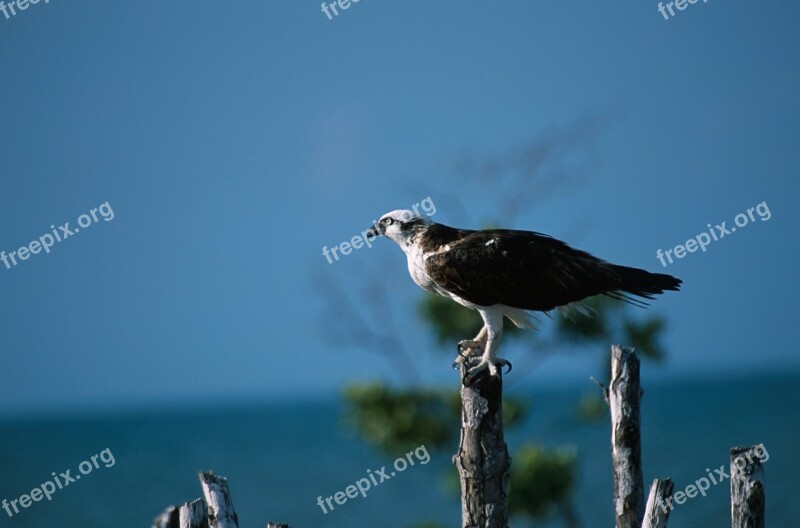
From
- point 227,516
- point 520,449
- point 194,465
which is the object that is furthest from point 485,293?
point 194,465

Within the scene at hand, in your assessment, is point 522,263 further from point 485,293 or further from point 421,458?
point 421,458

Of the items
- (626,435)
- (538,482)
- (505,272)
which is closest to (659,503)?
(626,435)

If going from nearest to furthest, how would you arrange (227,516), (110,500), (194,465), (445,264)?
(227,516) → (445,264) → (110,500) → (194,465)

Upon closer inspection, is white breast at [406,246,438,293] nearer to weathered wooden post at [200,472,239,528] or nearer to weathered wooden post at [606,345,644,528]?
weathered wooden post at [606,345,644,528]

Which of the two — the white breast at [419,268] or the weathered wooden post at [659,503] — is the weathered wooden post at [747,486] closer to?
the weathered wooden post at [659,503]

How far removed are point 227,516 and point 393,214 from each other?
3078mm

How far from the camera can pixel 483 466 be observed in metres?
6.41

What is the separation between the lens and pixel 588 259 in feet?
26.0

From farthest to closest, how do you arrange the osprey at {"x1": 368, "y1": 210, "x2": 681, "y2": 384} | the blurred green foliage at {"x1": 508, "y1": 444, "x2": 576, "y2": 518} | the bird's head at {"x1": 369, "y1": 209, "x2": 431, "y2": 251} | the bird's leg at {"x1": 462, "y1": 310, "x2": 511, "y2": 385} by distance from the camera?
the blurred green foliage at {"x1": 508, "y1": 444, "x2": 576, "y2": 518}
the bird's head at {"x1": 369, "y1": 209, "x2": 431, "y2": 251}
the osprey at {"x1": 368, "y1": 210, "x2": 681, "y2": 384}
the bird's leg at {"x1": 462, "y1": 310, "x2": 511, "y2": 385}

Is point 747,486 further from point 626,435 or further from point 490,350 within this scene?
point 490,350

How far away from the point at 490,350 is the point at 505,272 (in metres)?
0.75

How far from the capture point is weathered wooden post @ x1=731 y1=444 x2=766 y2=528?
6023 mm

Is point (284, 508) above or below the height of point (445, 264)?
above

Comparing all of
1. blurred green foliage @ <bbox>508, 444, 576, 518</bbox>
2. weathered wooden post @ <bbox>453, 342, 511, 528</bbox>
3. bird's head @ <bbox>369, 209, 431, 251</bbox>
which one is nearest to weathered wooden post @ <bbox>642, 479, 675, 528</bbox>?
weathered wooden post @ <bbox>453, 342, 511, 528</bbox>
